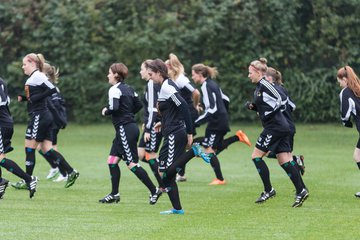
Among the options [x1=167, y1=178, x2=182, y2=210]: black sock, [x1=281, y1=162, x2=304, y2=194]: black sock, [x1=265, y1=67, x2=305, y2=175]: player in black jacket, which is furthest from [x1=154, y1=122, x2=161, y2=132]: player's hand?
[x1=167, y1=178, x2=182, y2=210]: black sock

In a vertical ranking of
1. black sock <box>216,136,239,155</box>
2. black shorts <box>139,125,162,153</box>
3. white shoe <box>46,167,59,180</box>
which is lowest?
white shoe <box>46,167,59,180</box>

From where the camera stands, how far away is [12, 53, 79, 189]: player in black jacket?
47.0 ft

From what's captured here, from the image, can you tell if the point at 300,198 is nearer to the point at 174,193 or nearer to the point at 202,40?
the point at 174,193

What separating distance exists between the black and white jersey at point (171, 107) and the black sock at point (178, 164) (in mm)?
408

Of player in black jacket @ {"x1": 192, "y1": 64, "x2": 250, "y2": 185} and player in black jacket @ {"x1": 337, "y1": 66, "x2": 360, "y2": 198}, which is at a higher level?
player in black jacket @ {"x1": 337, "y1": 66, "x2": 360, "y2": 198}

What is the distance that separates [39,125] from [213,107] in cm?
291

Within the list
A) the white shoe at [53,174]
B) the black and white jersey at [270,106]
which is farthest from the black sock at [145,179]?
the white shoe at [53,174]

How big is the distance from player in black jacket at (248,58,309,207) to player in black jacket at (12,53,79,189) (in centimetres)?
330

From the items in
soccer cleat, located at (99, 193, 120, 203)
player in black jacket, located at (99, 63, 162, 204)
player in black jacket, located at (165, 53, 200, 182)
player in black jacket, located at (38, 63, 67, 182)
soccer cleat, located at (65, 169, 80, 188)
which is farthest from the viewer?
player in black jacket, located at (38, 63, 67, 182)

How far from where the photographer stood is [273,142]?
43.0ft

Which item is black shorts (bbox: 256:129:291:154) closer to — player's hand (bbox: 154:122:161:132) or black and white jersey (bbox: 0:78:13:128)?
player's hand (bbox: 154:122:161:132)

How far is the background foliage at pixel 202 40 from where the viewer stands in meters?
28.2

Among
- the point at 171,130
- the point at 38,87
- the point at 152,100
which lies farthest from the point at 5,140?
the point at 171,130

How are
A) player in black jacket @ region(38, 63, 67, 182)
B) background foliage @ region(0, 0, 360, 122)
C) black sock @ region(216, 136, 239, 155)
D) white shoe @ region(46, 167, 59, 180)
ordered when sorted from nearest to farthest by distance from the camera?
player in black jacket @ region(38, 63, 67, 182) → black sock @ region(216, 136, 239, 155) → white shoe @ region(46, 167, 59, 180) → background foliage @ region(0, 0, 360, 122)
